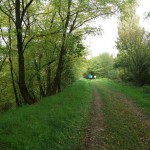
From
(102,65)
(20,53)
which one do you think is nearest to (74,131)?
(20,53)

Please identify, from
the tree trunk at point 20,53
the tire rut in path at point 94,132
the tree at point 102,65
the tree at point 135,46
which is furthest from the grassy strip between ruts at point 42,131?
the tree at point 102,65

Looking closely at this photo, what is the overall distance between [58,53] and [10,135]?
12.6 meters

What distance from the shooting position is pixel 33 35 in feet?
40.4

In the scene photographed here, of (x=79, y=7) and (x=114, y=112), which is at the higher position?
(x=79, y=7)

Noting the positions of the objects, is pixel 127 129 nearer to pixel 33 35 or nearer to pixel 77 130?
pixel 77 130

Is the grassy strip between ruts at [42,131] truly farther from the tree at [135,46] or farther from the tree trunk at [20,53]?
the tree at [135,46]

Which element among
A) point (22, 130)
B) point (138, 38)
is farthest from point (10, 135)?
point (138, 38)

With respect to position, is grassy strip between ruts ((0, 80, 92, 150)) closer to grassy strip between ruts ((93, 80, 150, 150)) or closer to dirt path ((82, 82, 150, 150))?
dirt path ((82, 82, 150, 150))

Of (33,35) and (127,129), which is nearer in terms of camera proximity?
(127,129)

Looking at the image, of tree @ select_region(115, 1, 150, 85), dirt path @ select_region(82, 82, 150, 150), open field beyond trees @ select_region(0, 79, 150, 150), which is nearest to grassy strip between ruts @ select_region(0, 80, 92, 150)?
open field beyond trees @ select_region(0, 79, 150, 150)

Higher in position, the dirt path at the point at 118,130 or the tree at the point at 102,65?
the tree at the point at 102,65

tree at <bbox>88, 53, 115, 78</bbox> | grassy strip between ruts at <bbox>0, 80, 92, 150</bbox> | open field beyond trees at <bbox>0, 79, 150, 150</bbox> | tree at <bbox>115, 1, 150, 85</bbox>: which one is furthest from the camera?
tree at <bbox>88, 53, 115, 78</bbox>

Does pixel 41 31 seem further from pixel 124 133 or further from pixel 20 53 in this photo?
pixel 124 133

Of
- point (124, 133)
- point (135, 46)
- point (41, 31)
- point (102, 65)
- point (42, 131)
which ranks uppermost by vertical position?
point (102, 65)
